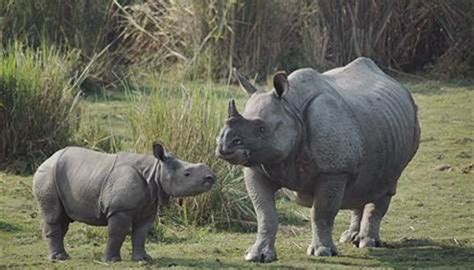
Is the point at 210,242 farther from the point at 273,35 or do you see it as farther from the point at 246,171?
the point at 273,35

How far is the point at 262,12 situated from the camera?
19.5 m

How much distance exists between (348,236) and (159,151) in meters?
2.14

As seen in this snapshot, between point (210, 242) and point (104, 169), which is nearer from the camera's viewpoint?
point (104, 169)

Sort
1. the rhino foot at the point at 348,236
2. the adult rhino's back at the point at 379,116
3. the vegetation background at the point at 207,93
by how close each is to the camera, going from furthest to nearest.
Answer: the vegetation background at the point at 207,93, the rhino foot at the point at 348,236, the adult rhino's back at the point at 379,116

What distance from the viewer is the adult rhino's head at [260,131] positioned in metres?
9.33

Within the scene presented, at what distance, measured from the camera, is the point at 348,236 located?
11.0 meters

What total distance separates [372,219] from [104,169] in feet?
7.22

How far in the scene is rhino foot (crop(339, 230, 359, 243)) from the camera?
1094 centimetres

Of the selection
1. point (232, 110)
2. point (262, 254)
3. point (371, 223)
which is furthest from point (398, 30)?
point (232, 110)

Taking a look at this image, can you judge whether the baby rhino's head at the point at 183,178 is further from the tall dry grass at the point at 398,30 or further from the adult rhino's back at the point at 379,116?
the tall dry grass at the point at 398,30

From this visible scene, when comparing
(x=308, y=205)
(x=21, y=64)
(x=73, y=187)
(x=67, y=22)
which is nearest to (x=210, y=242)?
(x=308, y=205)

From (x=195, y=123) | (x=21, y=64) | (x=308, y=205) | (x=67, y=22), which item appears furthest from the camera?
(x=67, y=22)

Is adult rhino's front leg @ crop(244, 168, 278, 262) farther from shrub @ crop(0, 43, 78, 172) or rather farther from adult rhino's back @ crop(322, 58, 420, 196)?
shrub @ crop(0, 43, 78, 172)

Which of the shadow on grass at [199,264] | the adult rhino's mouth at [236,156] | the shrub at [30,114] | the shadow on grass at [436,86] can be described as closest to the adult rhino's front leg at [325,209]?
the shadow on grass at [199,264]
